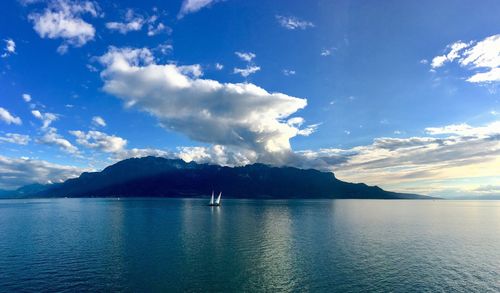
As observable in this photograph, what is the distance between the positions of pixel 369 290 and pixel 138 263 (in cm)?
5274

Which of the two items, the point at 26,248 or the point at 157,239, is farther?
the point at 157,239

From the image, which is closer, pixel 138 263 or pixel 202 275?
pixel 202 275

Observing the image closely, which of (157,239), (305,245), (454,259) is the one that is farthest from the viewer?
(157,239)

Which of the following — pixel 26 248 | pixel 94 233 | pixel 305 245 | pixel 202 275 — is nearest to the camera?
pixel 202 275

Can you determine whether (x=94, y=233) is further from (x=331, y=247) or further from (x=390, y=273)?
(x=390, y=273)

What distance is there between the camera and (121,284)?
5956 cm

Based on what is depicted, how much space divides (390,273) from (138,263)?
195 ft

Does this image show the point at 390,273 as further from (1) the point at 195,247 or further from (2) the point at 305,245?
(1) the point at 195,247

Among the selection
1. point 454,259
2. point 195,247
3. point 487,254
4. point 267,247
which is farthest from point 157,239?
point 487,254

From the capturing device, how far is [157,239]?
10881 cm

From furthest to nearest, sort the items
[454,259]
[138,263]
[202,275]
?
[454,259]
[138,263]
[202,275]

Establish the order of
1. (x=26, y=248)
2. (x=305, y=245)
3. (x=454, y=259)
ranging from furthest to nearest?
(x=305, y=245) < (x=26, y=248) < (x=454, y=259)

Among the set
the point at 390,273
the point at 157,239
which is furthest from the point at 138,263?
the point at 390,273

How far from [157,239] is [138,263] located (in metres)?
34.1
